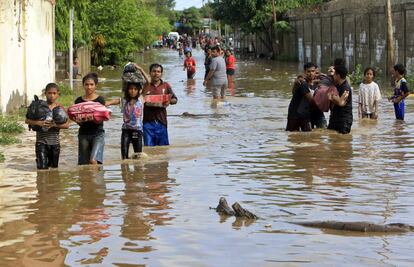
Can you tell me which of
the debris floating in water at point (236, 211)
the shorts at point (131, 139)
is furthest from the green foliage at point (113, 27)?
the debris floating in water at point (236, 211)

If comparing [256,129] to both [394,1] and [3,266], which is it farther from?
[394,1]

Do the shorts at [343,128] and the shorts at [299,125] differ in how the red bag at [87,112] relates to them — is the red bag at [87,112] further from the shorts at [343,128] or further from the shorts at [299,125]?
the shorts at [343,128]

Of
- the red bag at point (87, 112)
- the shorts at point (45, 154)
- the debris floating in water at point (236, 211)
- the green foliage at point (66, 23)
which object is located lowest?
the debris floating in water at point (236, 211)

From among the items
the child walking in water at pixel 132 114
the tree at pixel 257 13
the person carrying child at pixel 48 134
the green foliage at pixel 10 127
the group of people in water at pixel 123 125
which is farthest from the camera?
the tree at pixel 257 13

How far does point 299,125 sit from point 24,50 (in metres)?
8.22

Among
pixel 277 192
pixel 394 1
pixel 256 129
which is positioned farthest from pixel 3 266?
pixel 394 1

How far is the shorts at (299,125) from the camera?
1375 cm

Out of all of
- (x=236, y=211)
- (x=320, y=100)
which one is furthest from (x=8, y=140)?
(x=236, y=211)

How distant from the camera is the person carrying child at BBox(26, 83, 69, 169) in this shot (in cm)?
1004

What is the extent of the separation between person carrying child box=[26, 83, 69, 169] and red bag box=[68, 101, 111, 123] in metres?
0.17

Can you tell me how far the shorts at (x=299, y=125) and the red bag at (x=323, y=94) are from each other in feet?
1.85

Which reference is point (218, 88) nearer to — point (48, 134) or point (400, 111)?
point (400, 111)

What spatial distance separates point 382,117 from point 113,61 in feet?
103

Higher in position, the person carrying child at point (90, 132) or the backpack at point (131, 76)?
the backpack at point (131, 76)
